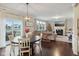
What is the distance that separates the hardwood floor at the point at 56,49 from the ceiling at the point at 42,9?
56 cm

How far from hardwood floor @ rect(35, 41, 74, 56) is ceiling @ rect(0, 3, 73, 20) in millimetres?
559

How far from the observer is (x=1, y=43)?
2.27 m

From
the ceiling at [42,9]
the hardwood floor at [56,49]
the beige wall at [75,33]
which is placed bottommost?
the hardwood floor at [56,49]

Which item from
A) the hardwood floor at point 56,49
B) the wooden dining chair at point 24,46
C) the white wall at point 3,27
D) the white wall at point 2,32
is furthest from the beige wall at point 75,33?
the white wall at point 2,32

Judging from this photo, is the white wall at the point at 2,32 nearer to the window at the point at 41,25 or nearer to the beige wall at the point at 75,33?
the window at the point at 41,25

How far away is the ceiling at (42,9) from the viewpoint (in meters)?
2.29

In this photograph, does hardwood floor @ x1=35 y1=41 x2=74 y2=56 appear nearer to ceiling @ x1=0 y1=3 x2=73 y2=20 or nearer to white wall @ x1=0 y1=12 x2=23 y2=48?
ceiling @ x1=0 y1=3 x2=73 y2=20

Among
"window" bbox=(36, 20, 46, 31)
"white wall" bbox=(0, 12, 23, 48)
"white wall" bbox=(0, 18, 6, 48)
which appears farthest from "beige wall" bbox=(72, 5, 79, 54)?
"white wall" bbox=(0, 18, 6, 48)

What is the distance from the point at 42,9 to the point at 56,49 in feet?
2.78

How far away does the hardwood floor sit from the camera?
2.31m

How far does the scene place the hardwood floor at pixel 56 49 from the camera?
231 centimetres

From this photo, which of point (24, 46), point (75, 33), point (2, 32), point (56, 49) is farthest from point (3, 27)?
point (75, 33)

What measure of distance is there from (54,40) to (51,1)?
0.79m

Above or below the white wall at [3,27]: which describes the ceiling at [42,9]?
above
